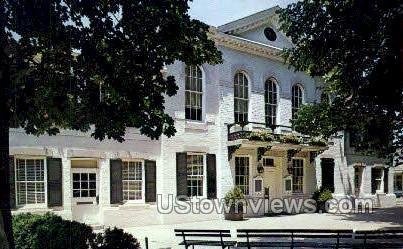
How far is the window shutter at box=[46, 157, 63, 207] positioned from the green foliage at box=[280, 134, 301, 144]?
10771mm

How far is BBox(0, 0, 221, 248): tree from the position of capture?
26.9ft

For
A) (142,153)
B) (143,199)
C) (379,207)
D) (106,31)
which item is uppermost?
(106,31)

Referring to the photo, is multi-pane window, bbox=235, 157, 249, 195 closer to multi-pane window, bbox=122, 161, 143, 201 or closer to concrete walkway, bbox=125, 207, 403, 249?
concrete walkway, bbox=125, 207, 403, 249

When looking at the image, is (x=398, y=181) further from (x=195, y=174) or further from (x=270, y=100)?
(x=195, y=174)

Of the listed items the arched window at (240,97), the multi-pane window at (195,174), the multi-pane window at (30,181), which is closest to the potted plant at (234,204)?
the multi-pane window at (195,174)

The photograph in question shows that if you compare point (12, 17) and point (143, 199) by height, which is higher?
point (12, 17)

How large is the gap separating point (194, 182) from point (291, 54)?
26.8 ft

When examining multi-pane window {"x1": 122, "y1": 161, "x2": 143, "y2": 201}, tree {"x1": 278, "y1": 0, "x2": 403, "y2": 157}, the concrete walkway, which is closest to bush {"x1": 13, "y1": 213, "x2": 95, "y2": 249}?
the concrete walkway

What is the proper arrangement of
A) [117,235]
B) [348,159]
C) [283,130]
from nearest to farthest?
[117,235] → [283,130] → [348,159]

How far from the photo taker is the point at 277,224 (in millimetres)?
17750

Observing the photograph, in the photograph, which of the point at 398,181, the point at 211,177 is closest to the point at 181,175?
the point at 211,177

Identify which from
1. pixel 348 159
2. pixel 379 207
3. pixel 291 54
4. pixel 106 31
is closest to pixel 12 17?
pixel 106 31

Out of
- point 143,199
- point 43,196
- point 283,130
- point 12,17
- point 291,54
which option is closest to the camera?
point 12,17

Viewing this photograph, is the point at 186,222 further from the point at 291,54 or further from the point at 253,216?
the point at 291,54
